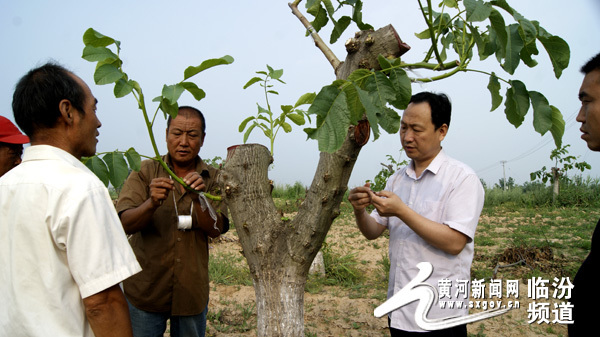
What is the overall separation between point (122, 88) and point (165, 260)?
0.96m

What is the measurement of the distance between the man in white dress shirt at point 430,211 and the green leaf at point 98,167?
1050mm

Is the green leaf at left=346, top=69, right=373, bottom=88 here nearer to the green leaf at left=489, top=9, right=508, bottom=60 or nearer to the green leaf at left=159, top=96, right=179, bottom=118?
the green leaf at left=489, top=9, right=508, bottom=60

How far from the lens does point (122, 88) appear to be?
1483 millimetres

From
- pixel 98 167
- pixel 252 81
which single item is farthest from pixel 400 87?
pixel 98 167

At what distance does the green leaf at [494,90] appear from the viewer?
1.52 metres

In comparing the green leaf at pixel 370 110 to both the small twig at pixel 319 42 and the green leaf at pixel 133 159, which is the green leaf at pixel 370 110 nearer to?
the small twig at pixel 319 42

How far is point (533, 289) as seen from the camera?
159 inches

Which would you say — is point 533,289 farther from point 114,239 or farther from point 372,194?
point 114,239

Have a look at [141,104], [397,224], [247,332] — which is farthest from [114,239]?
[247,332]

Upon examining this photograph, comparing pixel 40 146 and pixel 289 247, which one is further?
pixel 289 247

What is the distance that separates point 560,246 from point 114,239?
6015 millimetres

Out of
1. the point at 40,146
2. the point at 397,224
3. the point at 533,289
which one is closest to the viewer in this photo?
the point at 40,146

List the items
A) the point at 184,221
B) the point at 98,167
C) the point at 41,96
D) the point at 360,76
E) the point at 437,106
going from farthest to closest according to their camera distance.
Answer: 1. the point at 184,221
2. the point at 437,106
3. the point at 98,167
4. the point at 360,76
5. the point at 41,96

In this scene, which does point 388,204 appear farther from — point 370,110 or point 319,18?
point 319,18
